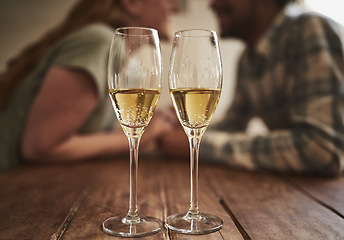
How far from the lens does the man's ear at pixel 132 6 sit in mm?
1439

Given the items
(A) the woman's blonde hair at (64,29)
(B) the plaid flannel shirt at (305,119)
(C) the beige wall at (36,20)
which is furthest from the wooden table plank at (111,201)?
(C) the beige wall at (36,20)

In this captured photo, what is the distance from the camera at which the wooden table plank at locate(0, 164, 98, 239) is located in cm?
57

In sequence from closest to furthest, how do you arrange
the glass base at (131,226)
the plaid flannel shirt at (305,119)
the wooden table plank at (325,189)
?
the glass base at (131,226), the wooden table plank at (325,189), the plaid flannel shirt at (305,119)

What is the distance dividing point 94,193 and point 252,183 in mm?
459

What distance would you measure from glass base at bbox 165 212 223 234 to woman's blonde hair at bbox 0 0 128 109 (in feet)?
3.55

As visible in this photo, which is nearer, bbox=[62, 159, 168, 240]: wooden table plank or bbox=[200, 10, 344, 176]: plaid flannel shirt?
bbox=[62, 159, 168, 240]: wooden table plank

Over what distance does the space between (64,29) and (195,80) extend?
3.62ft

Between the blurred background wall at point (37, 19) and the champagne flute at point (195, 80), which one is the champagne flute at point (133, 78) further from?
the blurred background wall at point (37, 19)

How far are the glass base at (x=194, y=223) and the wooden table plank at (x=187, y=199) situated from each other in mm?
12

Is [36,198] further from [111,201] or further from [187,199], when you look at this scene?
[187,199]

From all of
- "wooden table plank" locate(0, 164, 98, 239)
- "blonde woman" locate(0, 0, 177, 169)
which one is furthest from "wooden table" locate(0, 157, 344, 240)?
"blonde woman" locate(0, 0, 177, 169)

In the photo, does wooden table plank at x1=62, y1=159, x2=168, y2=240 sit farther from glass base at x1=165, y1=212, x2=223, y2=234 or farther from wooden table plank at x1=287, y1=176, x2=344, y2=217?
wooden table plank at x1=287, y1=176, x2=344, y2=217

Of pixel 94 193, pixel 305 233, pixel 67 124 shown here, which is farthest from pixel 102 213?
pixel 67 124

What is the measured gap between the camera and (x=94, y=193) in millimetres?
831
